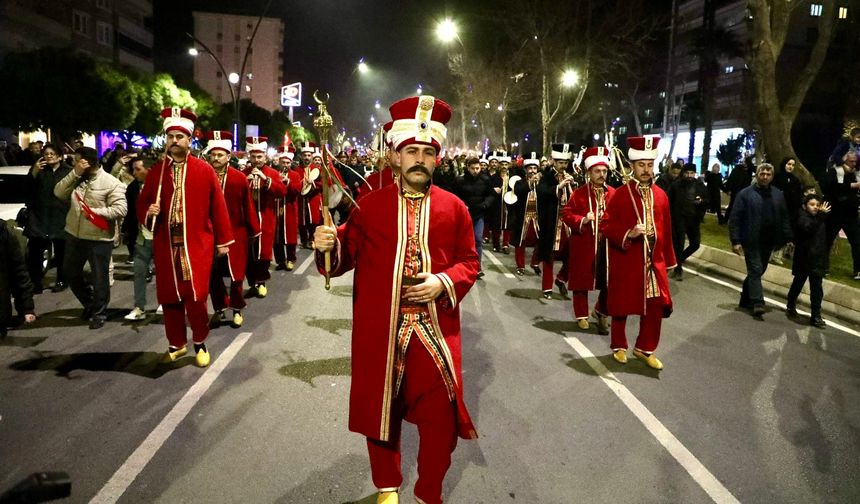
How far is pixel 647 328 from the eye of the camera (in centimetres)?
636

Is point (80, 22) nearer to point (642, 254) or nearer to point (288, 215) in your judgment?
point (288, 215)

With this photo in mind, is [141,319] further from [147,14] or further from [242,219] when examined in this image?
[147,14]

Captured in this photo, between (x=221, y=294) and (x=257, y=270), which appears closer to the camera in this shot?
(x=221, y=294)

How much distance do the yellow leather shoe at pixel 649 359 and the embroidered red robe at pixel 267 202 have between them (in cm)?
541

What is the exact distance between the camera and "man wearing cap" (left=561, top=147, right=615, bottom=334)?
783cm

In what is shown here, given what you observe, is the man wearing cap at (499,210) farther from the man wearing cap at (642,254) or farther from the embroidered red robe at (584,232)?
the man wearing cap at (642,254)

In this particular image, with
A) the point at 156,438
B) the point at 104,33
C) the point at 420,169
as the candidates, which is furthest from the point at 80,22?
the point at 420,169

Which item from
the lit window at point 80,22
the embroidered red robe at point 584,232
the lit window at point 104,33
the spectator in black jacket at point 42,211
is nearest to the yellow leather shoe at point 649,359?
the embroidered red robe at point 584,232

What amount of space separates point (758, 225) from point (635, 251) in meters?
3.44

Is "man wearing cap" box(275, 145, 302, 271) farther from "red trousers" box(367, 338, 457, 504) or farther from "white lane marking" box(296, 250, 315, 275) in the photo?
"red trousers" box(367, 338, 457, 504)

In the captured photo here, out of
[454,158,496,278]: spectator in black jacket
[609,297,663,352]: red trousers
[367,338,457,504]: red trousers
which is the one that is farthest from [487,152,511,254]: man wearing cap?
[367,338,457,504]: red trousers

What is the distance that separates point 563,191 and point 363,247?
22.0 ft

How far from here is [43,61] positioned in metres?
32.0

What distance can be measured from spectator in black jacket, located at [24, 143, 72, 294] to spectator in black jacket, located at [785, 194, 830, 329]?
965 cm
